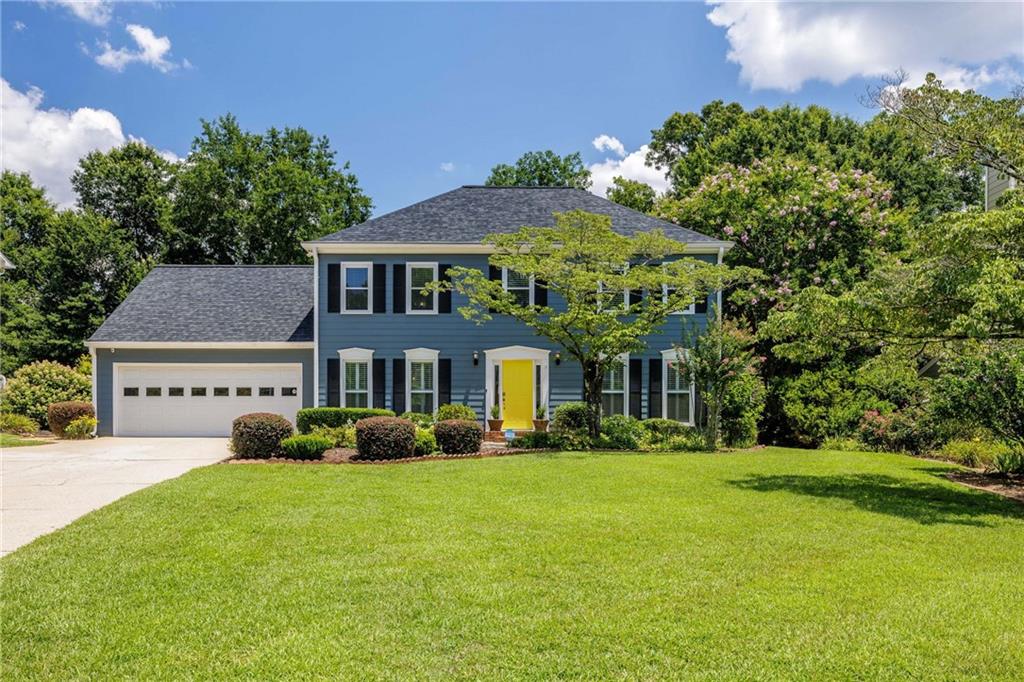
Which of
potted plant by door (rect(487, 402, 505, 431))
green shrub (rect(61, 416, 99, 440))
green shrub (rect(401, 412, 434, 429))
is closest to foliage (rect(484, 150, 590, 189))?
potted plant by door (rect(487, 402, 505, 431))

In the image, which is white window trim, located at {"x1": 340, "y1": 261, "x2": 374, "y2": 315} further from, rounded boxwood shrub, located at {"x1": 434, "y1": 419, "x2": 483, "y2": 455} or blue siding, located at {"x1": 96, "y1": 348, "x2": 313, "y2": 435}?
rounded boxwood shrub, located at {"x1": 434, "y1": 419, "x2": 483, "y2": 455}

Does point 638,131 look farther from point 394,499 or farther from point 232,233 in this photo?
point 394,499

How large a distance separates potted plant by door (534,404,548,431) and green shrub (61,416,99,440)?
12.1 m

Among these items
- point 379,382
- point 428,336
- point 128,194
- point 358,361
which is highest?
point 128,194

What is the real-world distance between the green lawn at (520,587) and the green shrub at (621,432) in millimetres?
6339

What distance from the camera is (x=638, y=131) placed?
32188 millimetres

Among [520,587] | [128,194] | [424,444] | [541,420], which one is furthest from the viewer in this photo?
[128,194]

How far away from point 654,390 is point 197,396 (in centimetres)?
1309

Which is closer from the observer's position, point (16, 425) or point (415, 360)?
point (16, 425)

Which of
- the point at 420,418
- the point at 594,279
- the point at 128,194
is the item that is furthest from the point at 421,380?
the point at 128,194

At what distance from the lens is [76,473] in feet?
38.8

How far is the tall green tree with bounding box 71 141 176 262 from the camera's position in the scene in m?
33.9

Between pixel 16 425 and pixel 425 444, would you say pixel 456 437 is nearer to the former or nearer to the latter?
pixel 425 444

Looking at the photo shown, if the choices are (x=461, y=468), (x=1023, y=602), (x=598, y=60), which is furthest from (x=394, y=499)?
(x=598, y=60)
